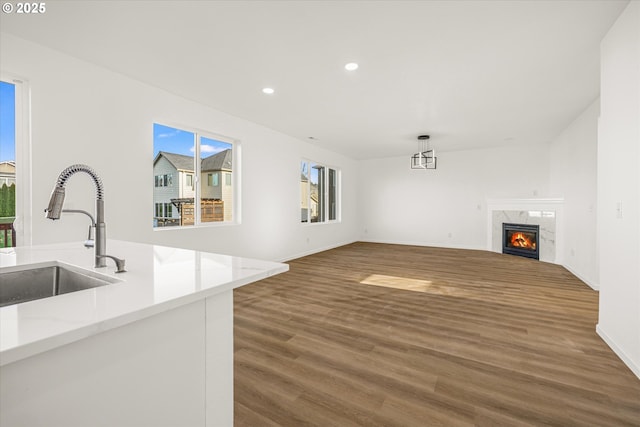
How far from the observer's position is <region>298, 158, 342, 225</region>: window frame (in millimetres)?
6828

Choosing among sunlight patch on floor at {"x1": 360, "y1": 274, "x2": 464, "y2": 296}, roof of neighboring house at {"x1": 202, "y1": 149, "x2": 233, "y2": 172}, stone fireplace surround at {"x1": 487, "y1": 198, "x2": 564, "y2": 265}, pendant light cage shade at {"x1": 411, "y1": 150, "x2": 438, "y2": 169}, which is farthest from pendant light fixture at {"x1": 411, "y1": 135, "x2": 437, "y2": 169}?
roof of neighboring house at {"x1": 202, "y1": 149, "x2": 233, "y2": 172}

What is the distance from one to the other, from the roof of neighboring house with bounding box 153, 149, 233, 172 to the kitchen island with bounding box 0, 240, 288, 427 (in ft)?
9.43

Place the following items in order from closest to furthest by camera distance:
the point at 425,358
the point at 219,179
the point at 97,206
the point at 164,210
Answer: the point at 97,206
the point at 425,358
the point at 164,210
the point at 219,179

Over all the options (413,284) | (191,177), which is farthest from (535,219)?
(191,177)

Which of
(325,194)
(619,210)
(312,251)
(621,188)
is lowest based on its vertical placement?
(312,251)

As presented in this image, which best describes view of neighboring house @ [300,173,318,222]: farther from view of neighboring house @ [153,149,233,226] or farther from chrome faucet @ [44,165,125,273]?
chrome faucet @ [44,165,125,273]

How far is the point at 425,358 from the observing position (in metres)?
2.17

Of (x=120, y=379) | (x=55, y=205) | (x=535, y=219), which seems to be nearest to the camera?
(x=120, y=379)

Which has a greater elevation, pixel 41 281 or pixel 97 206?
pixel 97 206

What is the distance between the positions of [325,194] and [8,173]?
19.2ft

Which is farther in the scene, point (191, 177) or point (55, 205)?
point (191, 177)

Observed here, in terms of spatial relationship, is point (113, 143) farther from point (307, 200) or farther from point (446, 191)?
point (446, 191)

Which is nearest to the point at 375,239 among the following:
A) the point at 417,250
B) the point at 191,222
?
the point at 417,250

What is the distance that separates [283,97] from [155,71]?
148 centimetres
